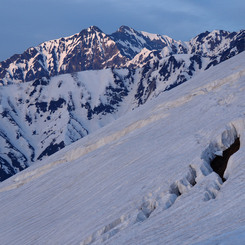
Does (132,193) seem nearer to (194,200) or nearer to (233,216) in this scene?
(194,200)

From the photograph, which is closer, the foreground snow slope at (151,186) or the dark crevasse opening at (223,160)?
the foreground snow slope at (151,186)

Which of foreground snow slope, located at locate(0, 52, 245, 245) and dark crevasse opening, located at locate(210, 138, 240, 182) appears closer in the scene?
foreground snow slope, located at locate(0, 52, 245, 245)

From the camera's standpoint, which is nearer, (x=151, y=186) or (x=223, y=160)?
(x=223, y=160)

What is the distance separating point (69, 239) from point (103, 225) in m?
2.43

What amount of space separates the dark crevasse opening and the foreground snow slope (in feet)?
1.22

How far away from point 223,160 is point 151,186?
397 centimetres

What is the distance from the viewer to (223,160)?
25.4 m

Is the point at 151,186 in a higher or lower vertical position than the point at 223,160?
higher

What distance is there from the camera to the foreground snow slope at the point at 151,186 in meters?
18.2

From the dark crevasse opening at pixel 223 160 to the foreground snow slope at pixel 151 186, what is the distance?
373 millimetres

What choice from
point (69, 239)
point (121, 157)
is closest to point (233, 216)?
point (69, 239)

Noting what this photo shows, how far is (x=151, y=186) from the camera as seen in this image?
2562cm

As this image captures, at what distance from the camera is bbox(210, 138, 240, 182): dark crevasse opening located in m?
24.2

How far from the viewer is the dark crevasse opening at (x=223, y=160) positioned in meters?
24.2
